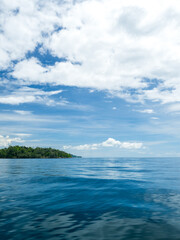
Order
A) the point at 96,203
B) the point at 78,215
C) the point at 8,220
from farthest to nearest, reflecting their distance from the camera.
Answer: the point at 96,203
the point at 78,215
the point at 8,220

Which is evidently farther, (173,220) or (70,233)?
(173,220)

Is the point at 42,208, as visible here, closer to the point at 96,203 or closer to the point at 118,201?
the point at 96,203

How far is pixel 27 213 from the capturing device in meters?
11.4

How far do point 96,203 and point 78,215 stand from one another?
3416 millimetres

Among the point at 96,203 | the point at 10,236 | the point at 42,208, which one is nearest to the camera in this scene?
the point at 10,236

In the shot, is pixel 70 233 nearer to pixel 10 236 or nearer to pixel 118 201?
pixel 10 236

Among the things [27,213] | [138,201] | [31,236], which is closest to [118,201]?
[138,201]

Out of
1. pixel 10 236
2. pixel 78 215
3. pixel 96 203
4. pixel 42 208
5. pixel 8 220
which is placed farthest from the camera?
pixel 96 203

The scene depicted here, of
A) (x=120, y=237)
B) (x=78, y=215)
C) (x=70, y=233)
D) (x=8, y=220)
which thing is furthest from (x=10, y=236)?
(x=120, y=237)

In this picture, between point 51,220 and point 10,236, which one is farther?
point 51,220

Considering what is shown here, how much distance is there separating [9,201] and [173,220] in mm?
12820

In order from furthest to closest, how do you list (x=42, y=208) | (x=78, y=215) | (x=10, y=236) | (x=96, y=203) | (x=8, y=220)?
(x=96, y=203), (x=42, y=208), (x=78, y=215), (x=8, y=220), (x=10, y=236)

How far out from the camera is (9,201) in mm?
14188

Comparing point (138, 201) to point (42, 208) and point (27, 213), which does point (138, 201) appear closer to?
point (42, 208)
